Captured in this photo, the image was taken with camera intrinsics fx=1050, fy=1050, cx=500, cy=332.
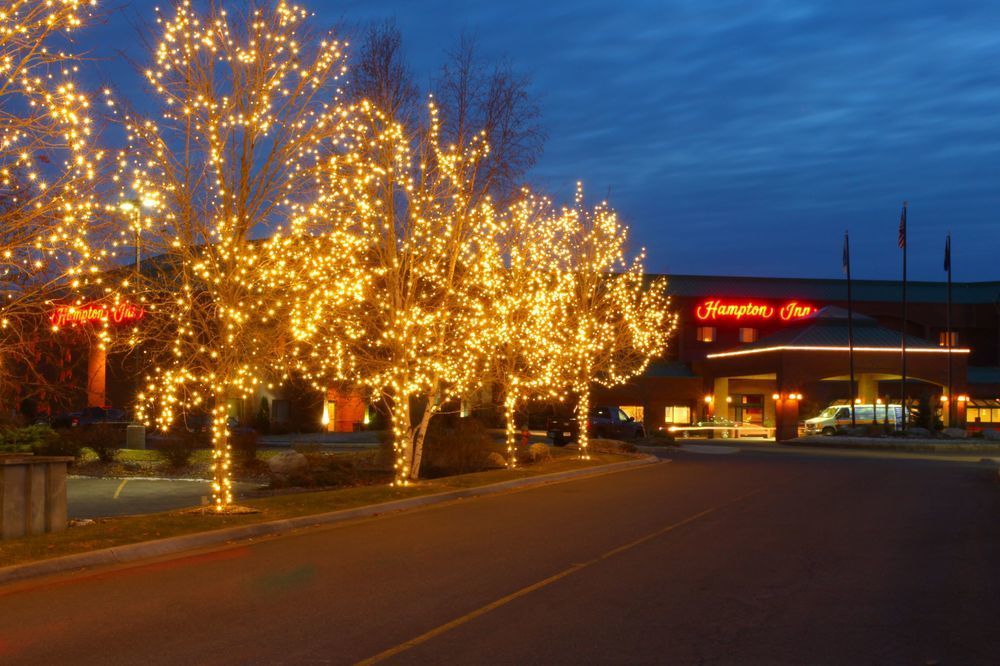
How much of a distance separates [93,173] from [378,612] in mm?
6707

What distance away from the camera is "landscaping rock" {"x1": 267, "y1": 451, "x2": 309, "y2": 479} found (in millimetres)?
23688

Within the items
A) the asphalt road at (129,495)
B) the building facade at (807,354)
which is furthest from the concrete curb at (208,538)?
the building facade at (807,354)

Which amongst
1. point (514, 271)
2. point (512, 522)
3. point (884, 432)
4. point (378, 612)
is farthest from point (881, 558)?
point (884, 432)

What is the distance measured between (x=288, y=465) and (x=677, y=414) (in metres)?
51.2

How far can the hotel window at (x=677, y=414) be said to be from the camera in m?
71.9

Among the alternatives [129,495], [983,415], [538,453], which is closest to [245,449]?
[129,495]

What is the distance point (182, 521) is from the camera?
15.1 m

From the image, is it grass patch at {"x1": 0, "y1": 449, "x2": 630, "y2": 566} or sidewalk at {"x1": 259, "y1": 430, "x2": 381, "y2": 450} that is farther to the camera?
sidewalk at {"x1": 259, "y1": 430, "x2": 381, "y2": 450}

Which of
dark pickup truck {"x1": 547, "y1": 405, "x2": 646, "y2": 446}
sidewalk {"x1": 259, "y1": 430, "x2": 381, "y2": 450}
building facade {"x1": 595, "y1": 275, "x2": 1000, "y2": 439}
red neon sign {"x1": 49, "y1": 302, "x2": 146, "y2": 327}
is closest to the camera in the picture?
red neon sign {"x1": 49, "y1": 302, "x2": 146, "y2": 327}

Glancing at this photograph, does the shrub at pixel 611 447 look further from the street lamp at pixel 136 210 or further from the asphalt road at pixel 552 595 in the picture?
the street lamp at pixel 136 210

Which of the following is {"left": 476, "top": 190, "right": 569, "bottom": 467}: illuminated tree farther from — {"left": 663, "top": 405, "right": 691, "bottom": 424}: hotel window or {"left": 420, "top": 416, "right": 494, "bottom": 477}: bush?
{"left": 663, "top": 405, "right": 691, "bottom": 424}: hotel window

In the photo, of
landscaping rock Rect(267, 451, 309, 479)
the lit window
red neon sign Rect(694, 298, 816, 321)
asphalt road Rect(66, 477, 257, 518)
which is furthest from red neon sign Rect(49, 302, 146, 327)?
red neon sign Rect(694, 298, 816, 321)

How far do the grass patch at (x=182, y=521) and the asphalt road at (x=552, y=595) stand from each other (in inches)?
34.8

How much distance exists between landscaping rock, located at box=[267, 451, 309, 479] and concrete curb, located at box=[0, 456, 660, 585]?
435cm
